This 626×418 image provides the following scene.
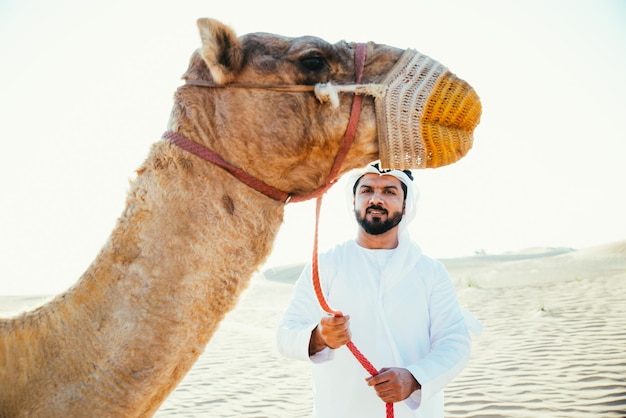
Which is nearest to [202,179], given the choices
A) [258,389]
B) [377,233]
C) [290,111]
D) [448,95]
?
[290,111]

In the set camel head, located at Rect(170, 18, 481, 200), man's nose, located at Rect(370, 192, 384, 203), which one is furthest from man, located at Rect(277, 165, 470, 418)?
camel head, located at Rect(170, 18, 481, 200)

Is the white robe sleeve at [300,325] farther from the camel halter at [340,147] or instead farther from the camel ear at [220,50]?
the camel ear at [220,50]

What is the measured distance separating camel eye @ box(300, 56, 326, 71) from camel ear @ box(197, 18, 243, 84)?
0.75 ft

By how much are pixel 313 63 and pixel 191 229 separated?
75 centimetres

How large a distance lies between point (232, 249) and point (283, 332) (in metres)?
1.24

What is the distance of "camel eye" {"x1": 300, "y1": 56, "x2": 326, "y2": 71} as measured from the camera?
183cm

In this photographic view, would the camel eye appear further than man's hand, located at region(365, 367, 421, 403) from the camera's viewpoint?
No

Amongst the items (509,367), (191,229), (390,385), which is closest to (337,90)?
(191,229)

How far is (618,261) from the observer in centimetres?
2203

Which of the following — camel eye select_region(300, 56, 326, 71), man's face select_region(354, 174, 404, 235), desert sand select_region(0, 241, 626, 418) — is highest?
camel eye select_region(300, 56, 326, 71)

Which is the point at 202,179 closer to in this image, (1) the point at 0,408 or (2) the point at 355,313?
(1) the point at 0,408

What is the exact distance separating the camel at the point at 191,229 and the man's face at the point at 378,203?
59.4 inches

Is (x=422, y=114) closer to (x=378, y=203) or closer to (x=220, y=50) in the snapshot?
(x=220, y=50)

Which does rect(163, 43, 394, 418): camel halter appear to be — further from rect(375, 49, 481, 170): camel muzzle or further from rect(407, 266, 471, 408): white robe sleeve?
rect(407, 266, 471, 408): white robe sleeve
